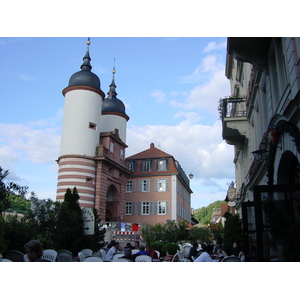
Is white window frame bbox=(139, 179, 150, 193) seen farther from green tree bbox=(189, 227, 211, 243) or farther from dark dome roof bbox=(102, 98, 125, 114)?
green tree bbox=(189, 227, 211, 243)

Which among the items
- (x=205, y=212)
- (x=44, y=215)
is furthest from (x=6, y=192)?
(x=205, y=212)

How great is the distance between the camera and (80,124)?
33.9 m

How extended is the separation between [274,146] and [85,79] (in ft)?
93.6

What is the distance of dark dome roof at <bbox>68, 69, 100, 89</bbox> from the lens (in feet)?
115

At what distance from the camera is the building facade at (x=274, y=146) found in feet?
22.3

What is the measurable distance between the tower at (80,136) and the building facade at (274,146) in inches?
808

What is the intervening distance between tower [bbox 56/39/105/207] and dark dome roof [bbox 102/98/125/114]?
7933 millimetres

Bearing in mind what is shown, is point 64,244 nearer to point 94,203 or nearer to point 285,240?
point 285,240

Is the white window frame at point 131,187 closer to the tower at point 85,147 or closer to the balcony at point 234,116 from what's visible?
the tower at point 85,147

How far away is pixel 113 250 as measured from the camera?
468 inches

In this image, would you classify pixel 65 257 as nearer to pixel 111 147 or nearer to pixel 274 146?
pixel 274 146

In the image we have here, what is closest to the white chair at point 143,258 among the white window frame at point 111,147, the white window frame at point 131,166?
the white window frame at point 111,147

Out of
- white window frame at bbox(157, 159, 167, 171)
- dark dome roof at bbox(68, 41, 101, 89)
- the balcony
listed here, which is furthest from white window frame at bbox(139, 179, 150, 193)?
the balcony

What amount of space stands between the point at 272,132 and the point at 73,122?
88.8ft
